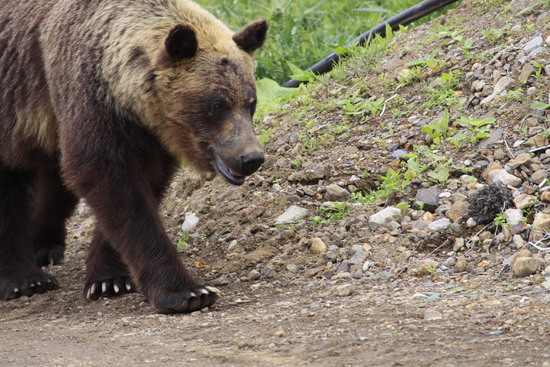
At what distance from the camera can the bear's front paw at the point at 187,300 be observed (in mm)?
4910

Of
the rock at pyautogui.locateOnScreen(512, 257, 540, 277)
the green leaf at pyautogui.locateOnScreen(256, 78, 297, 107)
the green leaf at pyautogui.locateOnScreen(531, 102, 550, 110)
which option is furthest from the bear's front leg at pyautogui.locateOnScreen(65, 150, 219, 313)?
the green leaf at pyautogui.locateOnScreen(256, 78, 297, 107)

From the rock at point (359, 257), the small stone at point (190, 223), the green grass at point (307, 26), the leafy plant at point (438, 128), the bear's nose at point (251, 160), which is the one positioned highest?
the green grass at point (307, 26)

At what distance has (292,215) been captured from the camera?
6.09 metres

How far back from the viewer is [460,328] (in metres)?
3.71

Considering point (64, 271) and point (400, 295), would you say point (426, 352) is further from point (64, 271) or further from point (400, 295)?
point (64, 271)

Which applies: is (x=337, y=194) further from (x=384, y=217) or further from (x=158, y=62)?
(x=158, y=62)

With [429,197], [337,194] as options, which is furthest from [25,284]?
[429,197]

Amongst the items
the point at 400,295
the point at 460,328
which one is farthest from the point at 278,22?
the point at 460,328

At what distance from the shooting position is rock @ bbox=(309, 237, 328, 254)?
5547mm

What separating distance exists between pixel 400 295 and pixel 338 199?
5.49 ft

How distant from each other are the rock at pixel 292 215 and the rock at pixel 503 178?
1410mm

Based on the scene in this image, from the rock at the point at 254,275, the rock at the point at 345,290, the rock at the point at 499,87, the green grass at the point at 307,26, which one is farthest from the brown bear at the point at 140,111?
the green grass at the point at 307,26

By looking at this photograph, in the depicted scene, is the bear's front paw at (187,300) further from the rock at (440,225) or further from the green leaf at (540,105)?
the green leaf at (540,105)

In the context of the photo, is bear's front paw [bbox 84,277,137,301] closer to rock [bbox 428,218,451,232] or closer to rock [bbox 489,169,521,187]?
rock [bbox 428,218,451,232]
